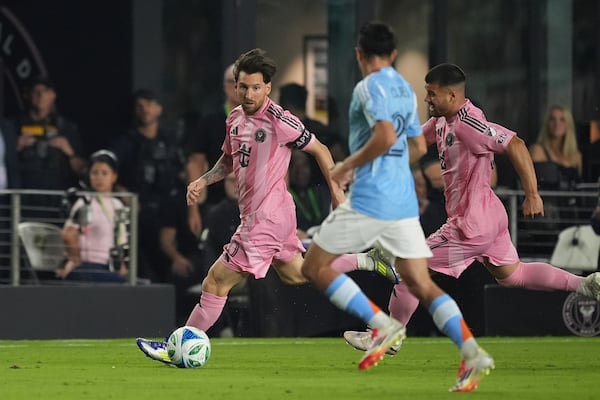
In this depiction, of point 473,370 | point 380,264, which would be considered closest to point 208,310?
point 380,264

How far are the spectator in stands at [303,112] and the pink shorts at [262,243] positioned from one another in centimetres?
588

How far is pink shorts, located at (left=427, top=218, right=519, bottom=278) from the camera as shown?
12695 mm

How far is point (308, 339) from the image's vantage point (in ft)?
53.8

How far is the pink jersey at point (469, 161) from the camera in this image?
491 inches

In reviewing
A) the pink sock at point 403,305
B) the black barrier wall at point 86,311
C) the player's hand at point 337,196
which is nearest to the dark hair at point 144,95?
the black barrier wall at point 86,311

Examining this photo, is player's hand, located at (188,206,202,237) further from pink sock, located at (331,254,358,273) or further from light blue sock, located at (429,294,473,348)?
light blue sock, located at (429,294,473,348)

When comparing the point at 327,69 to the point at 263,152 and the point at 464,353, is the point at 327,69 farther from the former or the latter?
the point at 464,353

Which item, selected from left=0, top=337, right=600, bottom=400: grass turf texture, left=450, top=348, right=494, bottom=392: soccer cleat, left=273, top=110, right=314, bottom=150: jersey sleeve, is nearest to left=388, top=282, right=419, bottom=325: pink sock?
left=0, top=337, right=600, bottom=400: grass turf texture

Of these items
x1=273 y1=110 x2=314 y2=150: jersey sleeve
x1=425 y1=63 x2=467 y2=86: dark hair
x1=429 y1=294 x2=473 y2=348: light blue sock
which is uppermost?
x1=425 y1=63 x2=467 y2=86: dark hair

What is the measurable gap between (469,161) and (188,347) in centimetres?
254

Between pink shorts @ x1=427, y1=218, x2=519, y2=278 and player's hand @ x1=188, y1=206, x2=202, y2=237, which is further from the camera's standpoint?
player's hand @ x1=188, y1=206, x2=202, y2=237

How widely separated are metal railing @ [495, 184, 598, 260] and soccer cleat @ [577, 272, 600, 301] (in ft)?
16.1

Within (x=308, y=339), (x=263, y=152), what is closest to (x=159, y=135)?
(x=308, y=339)

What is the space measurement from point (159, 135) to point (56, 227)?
183 centimetres
